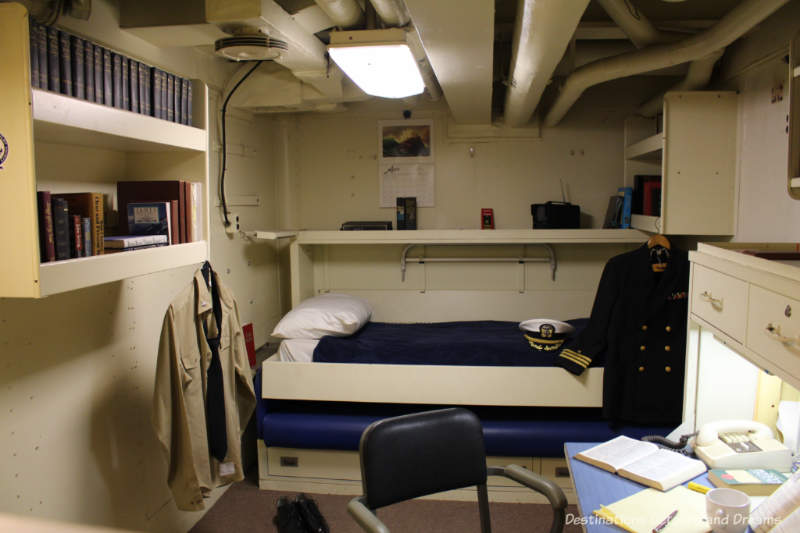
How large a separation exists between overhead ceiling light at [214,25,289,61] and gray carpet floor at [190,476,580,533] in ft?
7.11

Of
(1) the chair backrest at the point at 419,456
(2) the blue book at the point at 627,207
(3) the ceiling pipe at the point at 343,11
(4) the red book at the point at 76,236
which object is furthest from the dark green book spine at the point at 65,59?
(2) the blue book at the point at 627,207

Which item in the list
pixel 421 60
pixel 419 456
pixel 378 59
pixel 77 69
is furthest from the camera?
pixel 421 60

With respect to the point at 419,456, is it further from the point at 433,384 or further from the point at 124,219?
the point at 124,219

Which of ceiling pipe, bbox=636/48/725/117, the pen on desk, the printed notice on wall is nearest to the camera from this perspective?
the pen on desk

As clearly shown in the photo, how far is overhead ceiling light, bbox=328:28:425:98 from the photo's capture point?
2.11 meters

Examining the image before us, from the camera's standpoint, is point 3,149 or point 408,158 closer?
point 3,149

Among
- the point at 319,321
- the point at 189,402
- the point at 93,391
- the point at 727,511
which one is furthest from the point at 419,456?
the point at 319,321

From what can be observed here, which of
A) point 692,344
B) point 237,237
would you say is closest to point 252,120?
point 237,237

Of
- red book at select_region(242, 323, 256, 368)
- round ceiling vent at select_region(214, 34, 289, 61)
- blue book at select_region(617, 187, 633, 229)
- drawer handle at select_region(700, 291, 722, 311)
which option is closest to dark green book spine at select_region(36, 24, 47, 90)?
round ceiling vent at select_region(214, 34, 289, 61)

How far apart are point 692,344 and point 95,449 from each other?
2274 mm

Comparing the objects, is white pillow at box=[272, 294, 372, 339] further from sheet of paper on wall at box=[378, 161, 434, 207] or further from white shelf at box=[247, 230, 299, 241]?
sheet of paper on wall at box=[378, 161, 434, 207]

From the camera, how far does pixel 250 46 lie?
2188 mm

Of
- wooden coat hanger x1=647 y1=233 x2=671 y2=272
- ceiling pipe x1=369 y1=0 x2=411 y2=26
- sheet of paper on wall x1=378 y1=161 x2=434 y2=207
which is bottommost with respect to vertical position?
wooden coat hanger x1=647 y1=233 x2=671 y2=272

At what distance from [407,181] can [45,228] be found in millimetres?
2761
